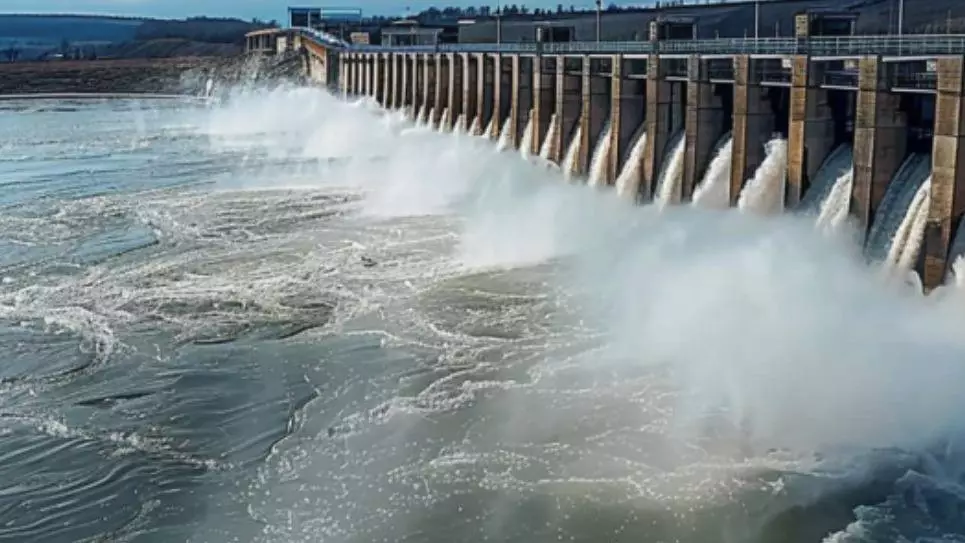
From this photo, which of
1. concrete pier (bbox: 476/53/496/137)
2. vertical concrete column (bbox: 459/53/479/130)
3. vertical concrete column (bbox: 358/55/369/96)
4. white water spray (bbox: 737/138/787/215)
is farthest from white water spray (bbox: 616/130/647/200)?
vertical concrete column (bbox: 358/55/369/96)

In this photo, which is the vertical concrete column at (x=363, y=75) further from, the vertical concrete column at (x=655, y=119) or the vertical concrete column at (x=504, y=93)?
the vertical concrete column at (x=655, y=119)

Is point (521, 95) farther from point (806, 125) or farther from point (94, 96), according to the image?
point (94, 96)

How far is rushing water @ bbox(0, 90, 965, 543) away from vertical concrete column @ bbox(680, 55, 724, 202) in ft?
4.53

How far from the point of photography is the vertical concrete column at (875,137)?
26.9 metres

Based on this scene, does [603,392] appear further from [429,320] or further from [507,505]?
[429,320]

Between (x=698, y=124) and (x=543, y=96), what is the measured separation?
16.9 metres

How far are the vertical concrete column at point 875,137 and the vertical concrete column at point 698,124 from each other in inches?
362

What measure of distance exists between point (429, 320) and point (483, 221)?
46.4 feet

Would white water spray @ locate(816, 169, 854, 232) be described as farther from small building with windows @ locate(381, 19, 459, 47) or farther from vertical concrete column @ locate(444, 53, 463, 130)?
small building with windows @ locate(381, 19, 459, 47)

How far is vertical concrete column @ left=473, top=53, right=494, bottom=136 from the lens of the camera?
204 feet

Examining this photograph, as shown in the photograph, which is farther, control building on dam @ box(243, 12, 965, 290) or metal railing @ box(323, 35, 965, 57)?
metal railing @ box(323, 35, 965, 57)

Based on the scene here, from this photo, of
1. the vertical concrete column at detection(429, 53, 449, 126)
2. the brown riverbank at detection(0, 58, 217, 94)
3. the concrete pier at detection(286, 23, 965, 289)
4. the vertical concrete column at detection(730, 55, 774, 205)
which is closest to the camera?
the concrete pier at detection(286, 23, 965, 289)

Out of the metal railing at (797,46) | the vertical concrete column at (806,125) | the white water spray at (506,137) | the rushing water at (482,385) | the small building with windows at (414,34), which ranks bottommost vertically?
the rushing water at (482,385)

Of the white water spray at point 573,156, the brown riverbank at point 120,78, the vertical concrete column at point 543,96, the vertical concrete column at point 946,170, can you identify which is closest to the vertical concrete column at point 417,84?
the vertical concrete column at point 543,96
